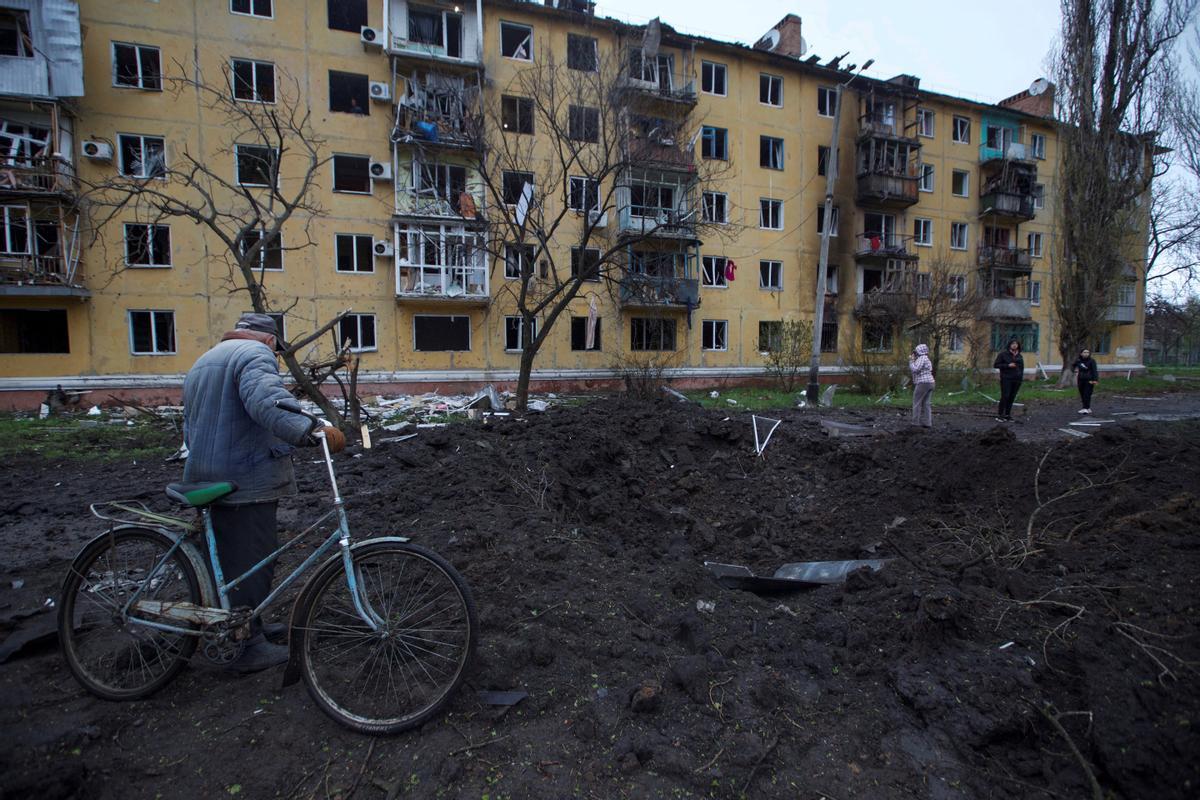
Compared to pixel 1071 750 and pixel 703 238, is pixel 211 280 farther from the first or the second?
pixel 1071 750

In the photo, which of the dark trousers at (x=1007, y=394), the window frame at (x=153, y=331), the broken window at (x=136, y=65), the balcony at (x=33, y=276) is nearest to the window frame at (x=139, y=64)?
the broken window at (x=136, y=65)

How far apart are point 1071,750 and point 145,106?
25.6 m

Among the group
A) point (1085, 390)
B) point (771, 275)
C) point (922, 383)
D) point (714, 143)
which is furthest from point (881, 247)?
point (922, 383)

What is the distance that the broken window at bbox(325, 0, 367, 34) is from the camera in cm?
2033

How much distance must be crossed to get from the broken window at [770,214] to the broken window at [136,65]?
74.0ft

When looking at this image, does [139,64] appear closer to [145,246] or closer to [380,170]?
[145,246]

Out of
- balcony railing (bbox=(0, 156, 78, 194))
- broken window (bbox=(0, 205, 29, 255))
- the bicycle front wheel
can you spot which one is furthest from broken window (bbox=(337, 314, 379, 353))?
the bicycle front wheel

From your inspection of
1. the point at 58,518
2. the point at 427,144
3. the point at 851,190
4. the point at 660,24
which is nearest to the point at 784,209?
the point at 851,190

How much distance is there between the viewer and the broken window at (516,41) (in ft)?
72.5

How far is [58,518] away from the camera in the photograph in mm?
6340

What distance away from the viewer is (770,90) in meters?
26.3

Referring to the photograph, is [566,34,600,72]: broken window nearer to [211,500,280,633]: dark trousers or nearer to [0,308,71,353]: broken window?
[211,500,280,633]: dark trousers

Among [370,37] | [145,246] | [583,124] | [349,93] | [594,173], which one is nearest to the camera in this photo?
[583,124]

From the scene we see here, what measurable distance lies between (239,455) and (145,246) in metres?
20.6
